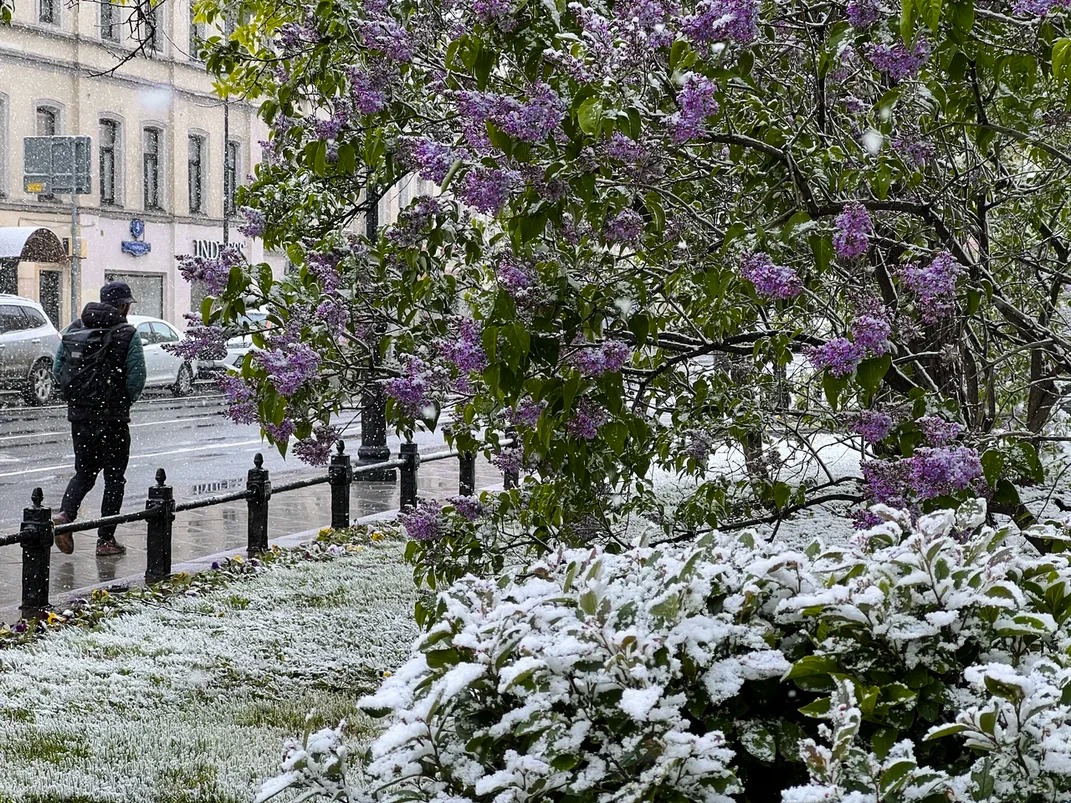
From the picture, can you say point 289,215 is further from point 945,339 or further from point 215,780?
point 945,339

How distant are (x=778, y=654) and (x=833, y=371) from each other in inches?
48.7

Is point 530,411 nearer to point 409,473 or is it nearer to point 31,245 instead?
point 409,473

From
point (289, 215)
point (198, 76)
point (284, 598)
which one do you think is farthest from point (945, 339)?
point (198, 76)

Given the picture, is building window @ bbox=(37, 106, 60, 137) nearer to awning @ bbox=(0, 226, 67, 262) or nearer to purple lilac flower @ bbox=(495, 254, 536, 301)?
awning @ bbox=(0, 226, 67, 262)

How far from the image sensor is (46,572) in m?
7.57

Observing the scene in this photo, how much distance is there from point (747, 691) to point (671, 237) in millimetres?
2112

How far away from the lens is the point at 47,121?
33.7m

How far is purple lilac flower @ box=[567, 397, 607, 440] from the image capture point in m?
3.83

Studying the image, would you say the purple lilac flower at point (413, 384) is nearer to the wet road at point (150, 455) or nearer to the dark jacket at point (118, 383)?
the dark jacket at point (118, 383)

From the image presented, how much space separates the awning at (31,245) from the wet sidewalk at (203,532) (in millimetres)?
17052

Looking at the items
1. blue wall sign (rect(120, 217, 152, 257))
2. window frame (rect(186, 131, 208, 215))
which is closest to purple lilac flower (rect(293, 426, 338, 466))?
blue wall sign (rect(120, 217, 152, 257))

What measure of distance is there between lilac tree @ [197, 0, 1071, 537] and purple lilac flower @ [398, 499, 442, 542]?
267 mm

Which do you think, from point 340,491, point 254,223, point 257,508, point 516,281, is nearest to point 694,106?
point 516,281

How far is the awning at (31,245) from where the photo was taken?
2916 centimetres
